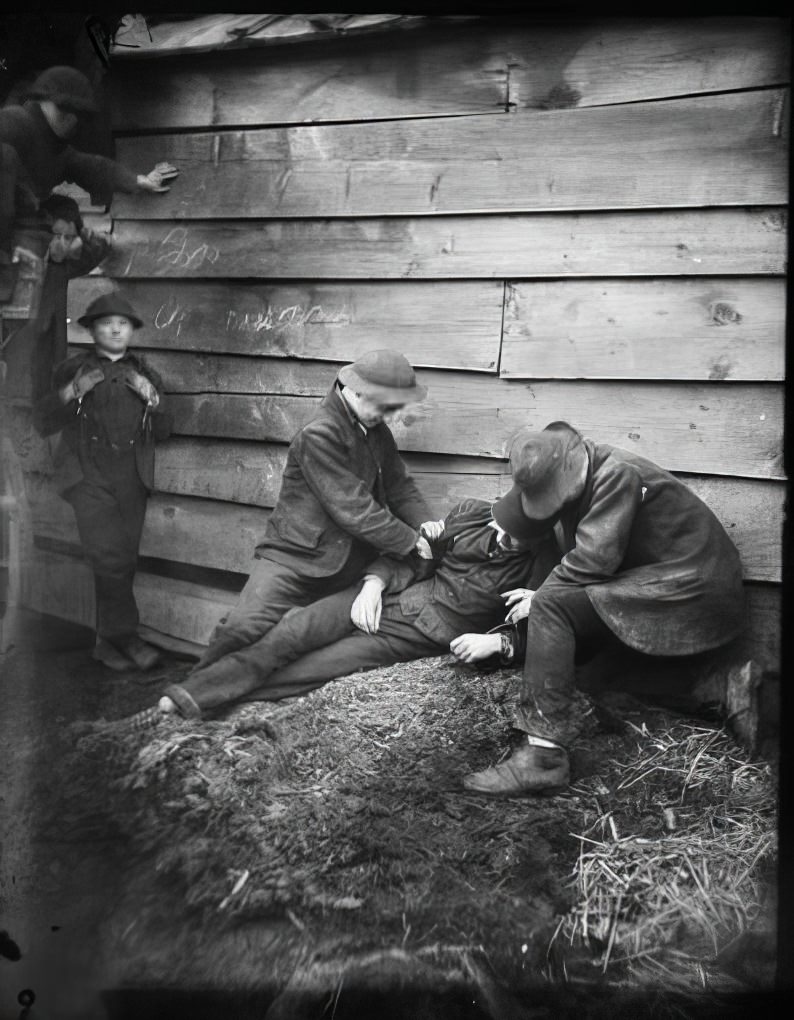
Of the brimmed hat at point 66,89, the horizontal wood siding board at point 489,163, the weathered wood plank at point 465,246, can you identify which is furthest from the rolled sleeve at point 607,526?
the brimmed hat at point 66,89

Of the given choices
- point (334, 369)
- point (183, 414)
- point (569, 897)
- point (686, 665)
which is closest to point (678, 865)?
point (569, 897)

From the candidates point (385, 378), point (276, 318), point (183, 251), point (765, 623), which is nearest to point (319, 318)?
point (276, 318)

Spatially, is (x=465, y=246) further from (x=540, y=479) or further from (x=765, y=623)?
(x=765, y=623)

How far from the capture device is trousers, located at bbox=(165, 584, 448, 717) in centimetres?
239

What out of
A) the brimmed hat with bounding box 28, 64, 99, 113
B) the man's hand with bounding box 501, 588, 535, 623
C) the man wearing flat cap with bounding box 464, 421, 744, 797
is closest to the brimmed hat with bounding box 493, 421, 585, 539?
the man wearing flat cap with bounding box 464, 421, 744, 797

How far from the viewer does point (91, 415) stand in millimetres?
2473

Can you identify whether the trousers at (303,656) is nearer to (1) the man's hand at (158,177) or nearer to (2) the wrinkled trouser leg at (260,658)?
(2) the wrinkled trouser leg at (260,658)

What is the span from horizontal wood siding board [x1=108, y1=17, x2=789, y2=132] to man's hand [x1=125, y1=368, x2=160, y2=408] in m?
0.72

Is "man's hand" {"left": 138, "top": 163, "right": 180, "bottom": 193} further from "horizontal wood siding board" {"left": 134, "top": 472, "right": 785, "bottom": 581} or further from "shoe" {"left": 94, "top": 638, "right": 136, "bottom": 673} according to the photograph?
"shoe" {"left": 94, "top": 638, "right": 136, "bottom": 673}

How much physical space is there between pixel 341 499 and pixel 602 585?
0.77 m

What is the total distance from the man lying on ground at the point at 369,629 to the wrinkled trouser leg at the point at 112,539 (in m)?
0.26

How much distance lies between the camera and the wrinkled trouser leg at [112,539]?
8.09ft

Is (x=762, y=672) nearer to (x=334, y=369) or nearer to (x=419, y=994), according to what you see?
(x=419, y=994)

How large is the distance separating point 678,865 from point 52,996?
5.75ft
